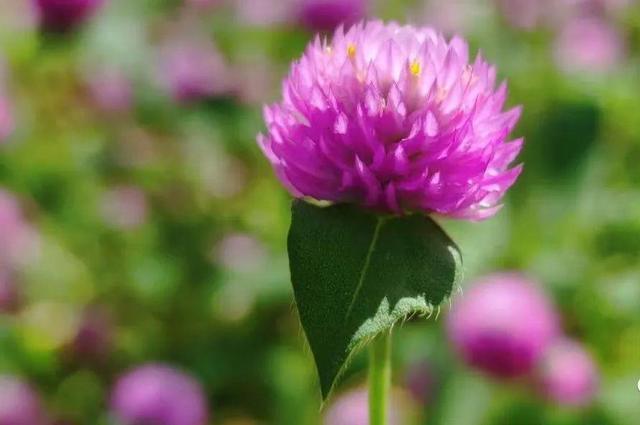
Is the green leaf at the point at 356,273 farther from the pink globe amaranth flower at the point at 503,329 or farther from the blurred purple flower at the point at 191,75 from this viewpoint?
the blurred purple flower at the point at 191,75

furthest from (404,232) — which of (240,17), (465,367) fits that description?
(240,17)

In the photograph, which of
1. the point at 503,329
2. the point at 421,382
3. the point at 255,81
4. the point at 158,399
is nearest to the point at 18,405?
the point at 158,399

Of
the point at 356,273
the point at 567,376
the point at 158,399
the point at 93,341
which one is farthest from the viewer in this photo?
the point at 93,341

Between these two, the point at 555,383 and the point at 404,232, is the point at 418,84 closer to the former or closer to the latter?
the point at 404,232

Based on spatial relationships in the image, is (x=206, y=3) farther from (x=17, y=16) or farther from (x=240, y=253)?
(x=240, y=253)

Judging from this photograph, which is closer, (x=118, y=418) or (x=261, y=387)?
(x=118, y=418)

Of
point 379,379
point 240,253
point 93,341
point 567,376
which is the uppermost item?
point 379,379
